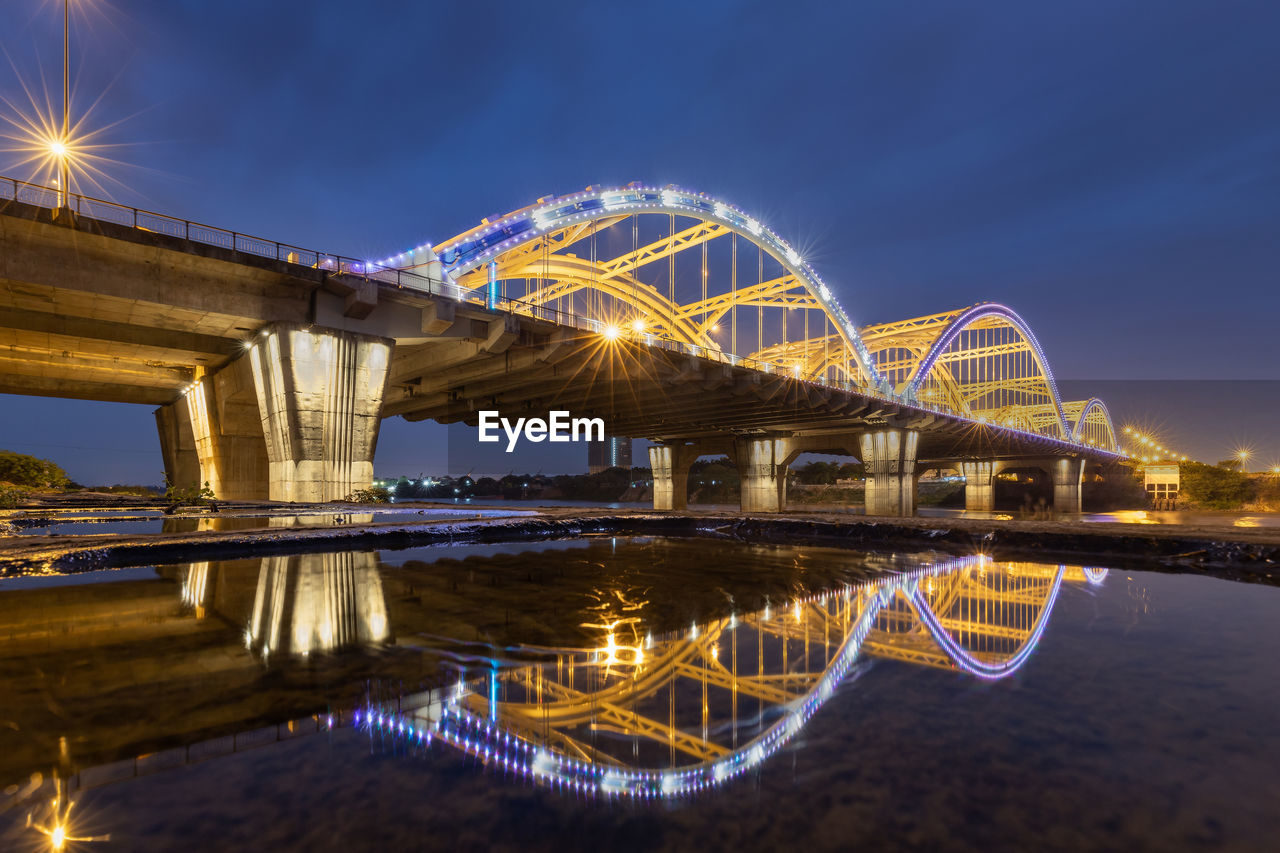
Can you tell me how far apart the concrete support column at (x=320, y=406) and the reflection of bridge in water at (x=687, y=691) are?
21419 mm

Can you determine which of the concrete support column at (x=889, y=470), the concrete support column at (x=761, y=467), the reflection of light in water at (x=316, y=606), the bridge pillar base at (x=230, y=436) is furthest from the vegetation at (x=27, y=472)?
the concrete support column at (x=889, y=470)

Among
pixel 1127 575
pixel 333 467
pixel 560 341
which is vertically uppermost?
pixel 560 341

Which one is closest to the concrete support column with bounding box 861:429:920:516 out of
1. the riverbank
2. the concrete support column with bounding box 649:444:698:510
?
the concrete support column with bounding box 649:444:698:510

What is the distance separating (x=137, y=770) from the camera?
3.22 m

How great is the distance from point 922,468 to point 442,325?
4147 inches

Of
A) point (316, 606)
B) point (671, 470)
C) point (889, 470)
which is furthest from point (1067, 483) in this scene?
point (316, 606)

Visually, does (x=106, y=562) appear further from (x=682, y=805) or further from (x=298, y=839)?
(x=682, y=805)

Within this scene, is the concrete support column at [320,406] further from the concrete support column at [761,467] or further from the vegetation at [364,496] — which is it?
the concrete support column at [761,467]

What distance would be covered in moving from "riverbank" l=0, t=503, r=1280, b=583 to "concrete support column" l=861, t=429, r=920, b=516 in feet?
121

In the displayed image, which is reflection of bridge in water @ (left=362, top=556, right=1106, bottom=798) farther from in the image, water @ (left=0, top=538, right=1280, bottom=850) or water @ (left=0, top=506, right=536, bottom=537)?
water @ (left=0, top=506, right=536, bottom=537)

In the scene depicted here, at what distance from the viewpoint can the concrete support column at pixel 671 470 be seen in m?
64.3

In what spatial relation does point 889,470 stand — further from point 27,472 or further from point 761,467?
point 27,472

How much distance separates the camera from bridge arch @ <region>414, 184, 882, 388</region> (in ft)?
114

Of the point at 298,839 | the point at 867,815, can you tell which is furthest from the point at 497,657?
the point at 867,815
